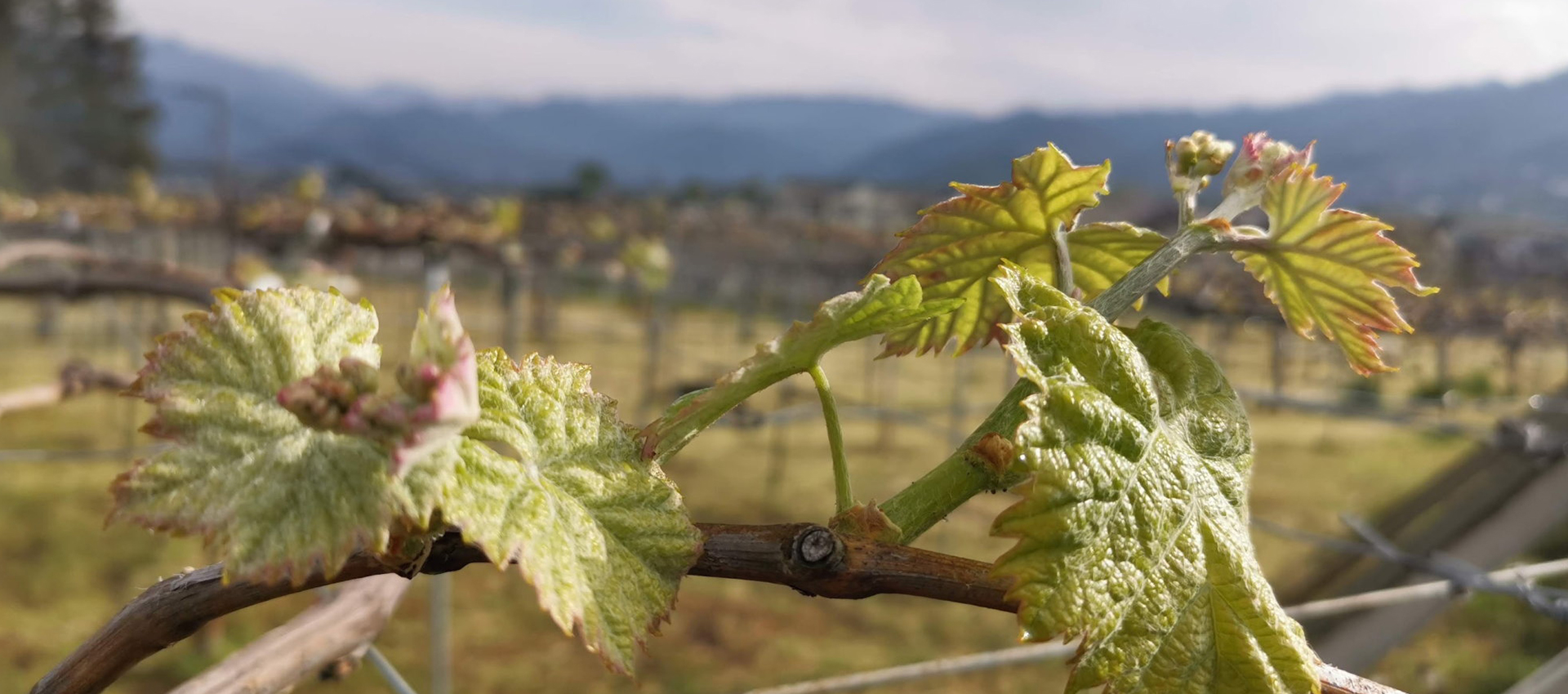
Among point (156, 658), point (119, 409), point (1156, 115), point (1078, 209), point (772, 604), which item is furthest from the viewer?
point (1156, 115)

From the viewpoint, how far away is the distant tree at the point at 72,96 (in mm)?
30469

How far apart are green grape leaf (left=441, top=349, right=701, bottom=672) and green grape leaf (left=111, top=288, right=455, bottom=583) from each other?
0.07ft

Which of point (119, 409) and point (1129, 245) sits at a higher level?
point (1129, 245)

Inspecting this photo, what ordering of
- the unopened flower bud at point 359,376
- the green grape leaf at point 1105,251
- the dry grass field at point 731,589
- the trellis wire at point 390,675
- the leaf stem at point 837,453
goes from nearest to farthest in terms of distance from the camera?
the unopened flower bud at point 359,376, the leaf stem at point 837,453, the green grape leaf at point 1105,251, the trellis wire at point 390,675, the dry grass field at point 731,589

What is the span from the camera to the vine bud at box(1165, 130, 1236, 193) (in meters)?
0.39

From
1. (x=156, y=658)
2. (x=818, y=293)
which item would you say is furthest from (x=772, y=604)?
(x=818, y=293)

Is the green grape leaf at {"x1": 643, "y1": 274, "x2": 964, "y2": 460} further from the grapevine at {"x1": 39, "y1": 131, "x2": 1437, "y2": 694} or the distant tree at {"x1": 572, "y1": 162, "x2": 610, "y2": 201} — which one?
the distant tree at {"x1": 572, "y1": 162, "x2": 610, "y2": 201}

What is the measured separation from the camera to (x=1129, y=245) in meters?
0.46

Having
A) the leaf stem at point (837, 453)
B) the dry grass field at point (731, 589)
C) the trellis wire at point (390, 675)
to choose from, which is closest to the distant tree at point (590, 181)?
the dry grass field at point (731, 589)

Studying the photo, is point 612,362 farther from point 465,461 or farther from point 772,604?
point 465,461

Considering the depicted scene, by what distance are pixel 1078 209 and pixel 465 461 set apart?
286 millimetres

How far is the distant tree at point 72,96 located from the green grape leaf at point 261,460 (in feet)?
121

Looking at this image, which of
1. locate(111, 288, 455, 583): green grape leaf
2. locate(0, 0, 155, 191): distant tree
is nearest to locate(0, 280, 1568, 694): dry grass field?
locate(111, 288, 455, 583): green grape leaf

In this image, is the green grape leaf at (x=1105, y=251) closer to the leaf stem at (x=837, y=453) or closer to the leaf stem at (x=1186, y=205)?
the leaf stem at (x=1186, y=205)
